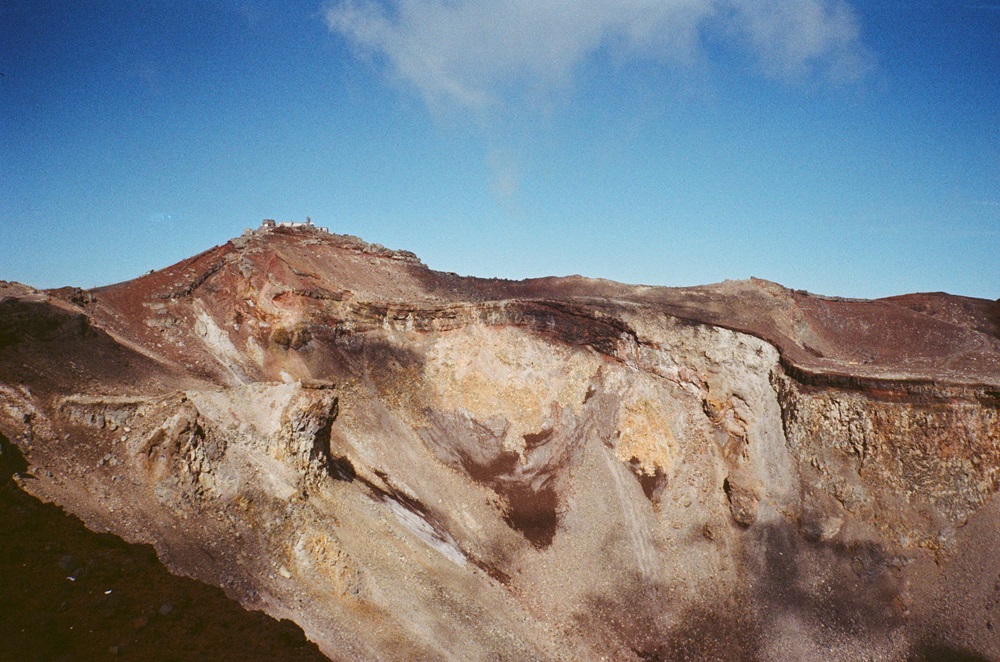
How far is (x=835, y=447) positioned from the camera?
2234 cm

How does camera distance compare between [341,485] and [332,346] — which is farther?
[332,346]

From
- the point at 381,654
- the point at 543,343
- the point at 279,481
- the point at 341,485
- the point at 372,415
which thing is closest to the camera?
the point at 381,654

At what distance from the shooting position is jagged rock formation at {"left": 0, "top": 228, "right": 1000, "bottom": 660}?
636 inches

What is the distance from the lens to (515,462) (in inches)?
924

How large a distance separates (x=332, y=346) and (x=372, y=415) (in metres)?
3.86

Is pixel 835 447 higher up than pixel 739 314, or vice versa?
pixel 739 314

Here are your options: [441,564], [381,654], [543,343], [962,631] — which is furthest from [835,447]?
[381,654]

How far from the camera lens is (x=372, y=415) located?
23062mm

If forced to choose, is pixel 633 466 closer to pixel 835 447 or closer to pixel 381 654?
pixel 835 447

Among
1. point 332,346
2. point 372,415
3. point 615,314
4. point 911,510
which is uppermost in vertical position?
point 615,314

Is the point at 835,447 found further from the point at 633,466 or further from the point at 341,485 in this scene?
the point at 341,485

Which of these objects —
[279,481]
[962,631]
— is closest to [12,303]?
[279,481]

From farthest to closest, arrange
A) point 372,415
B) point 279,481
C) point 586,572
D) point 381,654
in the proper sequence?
point 372,415 → point 586,572 → point 279,481 → point 381,654

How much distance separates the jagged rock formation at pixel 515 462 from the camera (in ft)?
53.0
